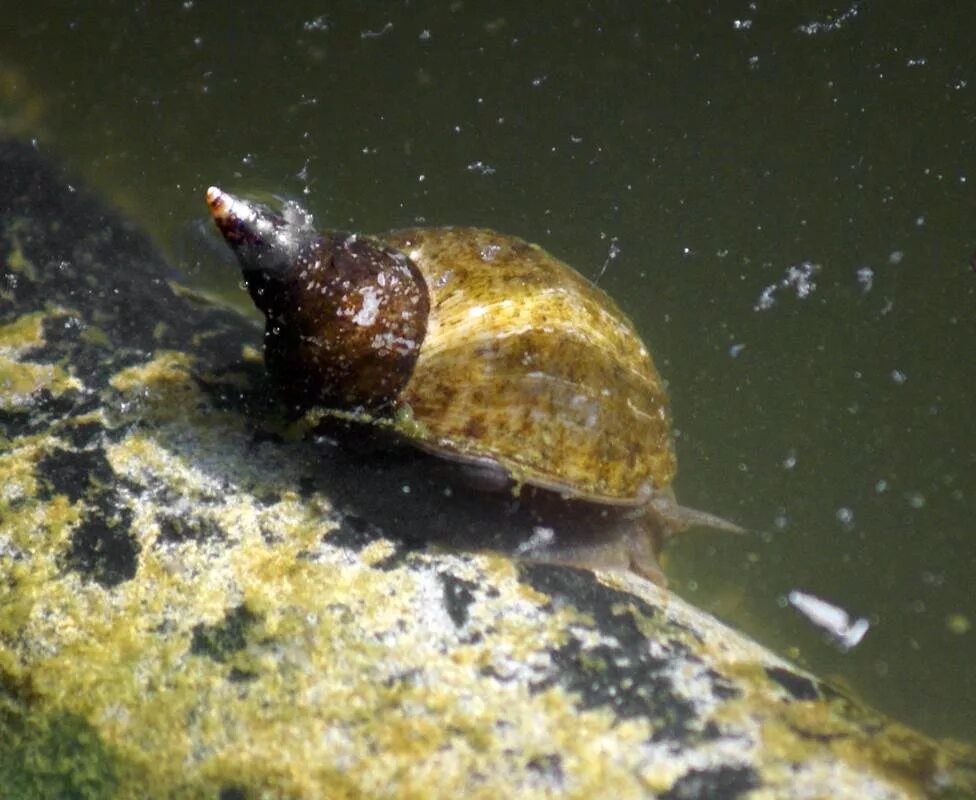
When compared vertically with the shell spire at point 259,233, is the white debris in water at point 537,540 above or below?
below

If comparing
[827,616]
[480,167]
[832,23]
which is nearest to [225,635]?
[480,167]

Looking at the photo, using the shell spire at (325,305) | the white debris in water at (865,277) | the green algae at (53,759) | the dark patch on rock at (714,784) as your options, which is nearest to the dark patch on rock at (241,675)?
the green algae at (53,759)

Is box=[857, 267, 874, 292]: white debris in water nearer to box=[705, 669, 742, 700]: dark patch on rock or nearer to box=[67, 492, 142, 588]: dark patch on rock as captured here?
box=[705, 669, 742, 700]: dark patch on rock

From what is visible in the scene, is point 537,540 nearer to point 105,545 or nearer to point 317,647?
point 317,647

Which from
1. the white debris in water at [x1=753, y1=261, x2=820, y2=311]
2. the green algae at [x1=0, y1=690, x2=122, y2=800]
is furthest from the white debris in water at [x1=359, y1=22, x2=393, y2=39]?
the green algae at [x1=0, y1=690, x2=122, y2=800]

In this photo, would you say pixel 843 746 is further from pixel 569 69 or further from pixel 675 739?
Answer: pixel 569 69

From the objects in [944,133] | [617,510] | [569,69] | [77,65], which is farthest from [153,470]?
[944,133]

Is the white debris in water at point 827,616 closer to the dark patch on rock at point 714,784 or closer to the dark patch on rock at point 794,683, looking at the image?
the dark patch on rock at point 794,683
